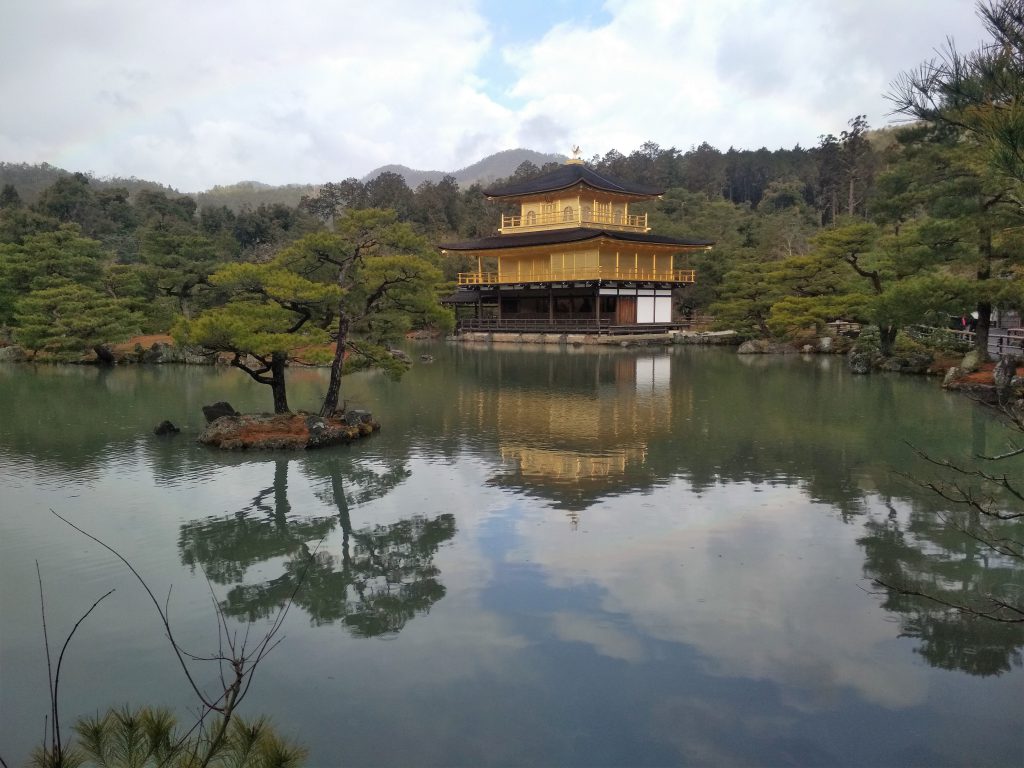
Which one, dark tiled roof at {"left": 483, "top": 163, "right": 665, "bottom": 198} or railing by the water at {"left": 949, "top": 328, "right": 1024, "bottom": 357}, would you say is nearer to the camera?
railing by the water at {"left": 949, "top": 328, "right": 1024, "bottom": 357}

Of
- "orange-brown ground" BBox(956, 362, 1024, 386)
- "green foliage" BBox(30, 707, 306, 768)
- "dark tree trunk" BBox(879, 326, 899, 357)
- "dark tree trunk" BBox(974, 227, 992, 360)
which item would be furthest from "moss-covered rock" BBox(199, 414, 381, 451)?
"dark tree trunk" BBox(879, 326, 899, 357)

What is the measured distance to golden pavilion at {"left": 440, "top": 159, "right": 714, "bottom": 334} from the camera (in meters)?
32.5

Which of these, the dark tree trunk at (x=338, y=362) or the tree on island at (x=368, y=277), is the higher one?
the tree on island at (x=368, y=277)

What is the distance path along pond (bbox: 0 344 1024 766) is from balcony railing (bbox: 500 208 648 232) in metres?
24.9

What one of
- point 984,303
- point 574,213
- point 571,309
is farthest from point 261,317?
point 574,213

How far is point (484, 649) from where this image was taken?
4.88 metres

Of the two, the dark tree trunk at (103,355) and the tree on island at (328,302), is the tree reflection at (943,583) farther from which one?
the dark tree trunk at (103,355)

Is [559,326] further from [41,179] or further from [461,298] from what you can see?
[41,179]

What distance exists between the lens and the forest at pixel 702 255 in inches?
415

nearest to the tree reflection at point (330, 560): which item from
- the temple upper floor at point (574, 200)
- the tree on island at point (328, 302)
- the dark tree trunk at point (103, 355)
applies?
the tree on island at point (328, 302)

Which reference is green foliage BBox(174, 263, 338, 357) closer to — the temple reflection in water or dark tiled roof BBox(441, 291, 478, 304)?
the temple reflection in water

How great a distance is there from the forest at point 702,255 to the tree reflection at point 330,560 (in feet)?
12.7

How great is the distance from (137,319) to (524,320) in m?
16.9

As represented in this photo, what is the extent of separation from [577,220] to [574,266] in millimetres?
3310
